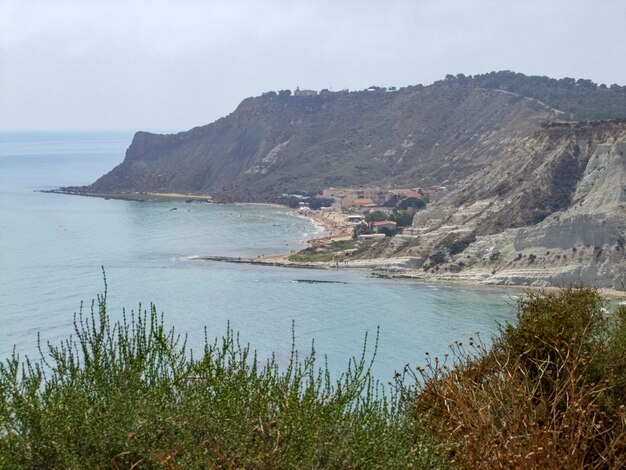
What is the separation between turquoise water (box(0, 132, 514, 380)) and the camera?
42.0 m

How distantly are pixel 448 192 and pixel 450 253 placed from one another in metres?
19.4

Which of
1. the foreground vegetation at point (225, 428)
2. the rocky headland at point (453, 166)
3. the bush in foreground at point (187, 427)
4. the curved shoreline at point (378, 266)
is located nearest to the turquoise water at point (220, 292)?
the curved shoreline at point (378, 266)

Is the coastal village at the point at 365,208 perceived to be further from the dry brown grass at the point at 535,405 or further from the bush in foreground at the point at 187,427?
the bush in foreground at the point at 187,427

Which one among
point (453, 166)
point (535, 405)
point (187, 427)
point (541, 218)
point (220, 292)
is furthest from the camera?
point (453, 166)

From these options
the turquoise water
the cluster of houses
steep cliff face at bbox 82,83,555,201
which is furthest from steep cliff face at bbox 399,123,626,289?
steep cliff face at bbox 82,83,555,201

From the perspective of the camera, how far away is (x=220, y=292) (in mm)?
55344

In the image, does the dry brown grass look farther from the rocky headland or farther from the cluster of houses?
the cluster of houses

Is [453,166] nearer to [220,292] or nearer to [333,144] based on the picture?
[333,144]

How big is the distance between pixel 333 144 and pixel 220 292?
2949 inches

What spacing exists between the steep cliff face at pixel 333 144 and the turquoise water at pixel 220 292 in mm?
21821

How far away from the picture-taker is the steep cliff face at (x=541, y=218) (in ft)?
178

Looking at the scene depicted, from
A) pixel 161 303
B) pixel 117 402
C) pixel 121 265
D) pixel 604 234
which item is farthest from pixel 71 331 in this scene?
pixel 117 402

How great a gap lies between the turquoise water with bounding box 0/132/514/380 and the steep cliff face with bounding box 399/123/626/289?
4358mm

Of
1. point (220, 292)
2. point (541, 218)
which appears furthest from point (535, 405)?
point (541, 218)
